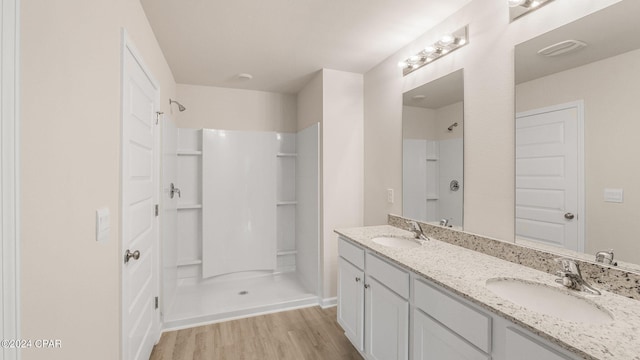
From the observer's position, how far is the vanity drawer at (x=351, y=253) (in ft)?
6.40

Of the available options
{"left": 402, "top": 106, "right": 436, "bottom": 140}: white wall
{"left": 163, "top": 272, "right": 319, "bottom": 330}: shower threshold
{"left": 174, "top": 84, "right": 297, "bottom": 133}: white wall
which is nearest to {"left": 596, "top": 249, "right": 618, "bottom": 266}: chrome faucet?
{"left": 402, "top": 106, "right": 436, "bottom": 140}: white wall

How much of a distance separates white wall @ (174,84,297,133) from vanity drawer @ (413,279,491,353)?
291 cm

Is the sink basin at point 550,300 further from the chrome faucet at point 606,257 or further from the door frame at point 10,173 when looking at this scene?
the door frame at point 10,173

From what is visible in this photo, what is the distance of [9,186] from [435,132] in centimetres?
220

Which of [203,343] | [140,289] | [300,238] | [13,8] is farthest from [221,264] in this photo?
[13,8]

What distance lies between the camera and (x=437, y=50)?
1999 mm

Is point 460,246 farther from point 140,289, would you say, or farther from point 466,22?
point 140,289

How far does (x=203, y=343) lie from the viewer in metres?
2.28

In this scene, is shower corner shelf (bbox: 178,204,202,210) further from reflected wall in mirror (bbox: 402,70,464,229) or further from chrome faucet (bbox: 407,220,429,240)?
chrome faucet (bbox: 407,220,429,240)

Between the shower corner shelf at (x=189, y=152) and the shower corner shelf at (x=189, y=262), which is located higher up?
the shower corner shelf at (x=189, y=152)

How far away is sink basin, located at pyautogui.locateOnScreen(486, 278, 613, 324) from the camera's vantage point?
1027mm

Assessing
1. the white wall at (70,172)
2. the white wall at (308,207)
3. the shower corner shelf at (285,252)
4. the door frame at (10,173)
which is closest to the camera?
the door frame at (10,173)

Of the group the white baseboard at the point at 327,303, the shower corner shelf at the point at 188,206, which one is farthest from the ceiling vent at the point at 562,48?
the shower corner shelf at the point at 188,206

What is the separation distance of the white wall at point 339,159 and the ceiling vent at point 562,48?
5.73 ft
